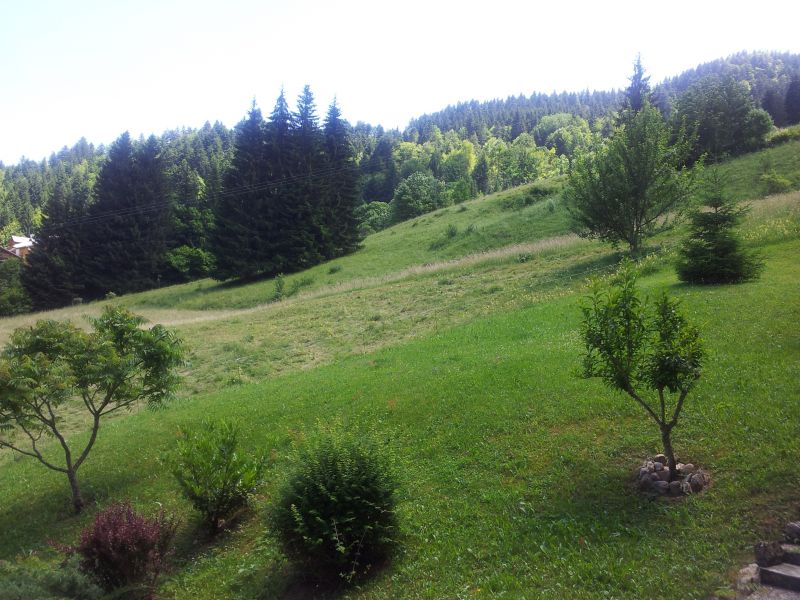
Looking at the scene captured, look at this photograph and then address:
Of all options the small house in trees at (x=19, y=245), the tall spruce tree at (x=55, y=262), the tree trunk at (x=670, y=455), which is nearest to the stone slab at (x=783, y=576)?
the tree trunk at (x=670, y=455)

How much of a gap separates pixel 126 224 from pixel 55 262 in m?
7.40

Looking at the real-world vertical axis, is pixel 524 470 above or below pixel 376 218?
below

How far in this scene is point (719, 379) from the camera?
347 inches

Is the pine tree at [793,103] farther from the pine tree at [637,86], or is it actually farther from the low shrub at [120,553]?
the low shrub at [120,553]

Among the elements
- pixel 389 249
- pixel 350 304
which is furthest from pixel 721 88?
pixel 350 304

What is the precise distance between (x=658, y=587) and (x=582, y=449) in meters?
2.87

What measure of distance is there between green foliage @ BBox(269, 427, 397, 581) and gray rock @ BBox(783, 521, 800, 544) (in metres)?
3.95

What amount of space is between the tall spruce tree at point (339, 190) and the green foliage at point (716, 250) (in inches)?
1383

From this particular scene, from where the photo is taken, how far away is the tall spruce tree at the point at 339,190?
162 feet

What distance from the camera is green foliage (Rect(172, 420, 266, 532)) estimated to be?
8.15 meters

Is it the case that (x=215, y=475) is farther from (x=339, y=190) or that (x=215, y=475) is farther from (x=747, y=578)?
(x=339, y=190)

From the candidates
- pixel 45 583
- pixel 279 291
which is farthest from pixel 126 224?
pixel 45 583

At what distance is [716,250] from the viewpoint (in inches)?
622

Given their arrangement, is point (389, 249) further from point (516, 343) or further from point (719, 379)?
point (719, 379)
